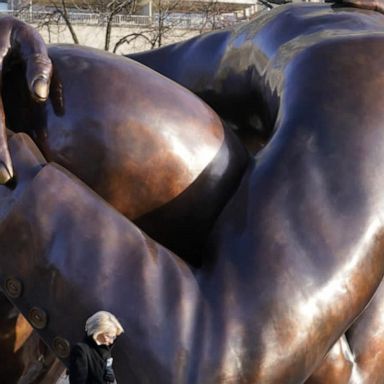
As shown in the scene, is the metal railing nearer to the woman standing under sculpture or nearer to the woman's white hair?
the woman standing under sculpture

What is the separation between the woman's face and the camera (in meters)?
1.86

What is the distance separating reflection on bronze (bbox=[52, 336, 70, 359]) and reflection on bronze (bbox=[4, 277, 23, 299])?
0.15 m

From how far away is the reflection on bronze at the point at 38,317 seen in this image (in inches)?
79.4

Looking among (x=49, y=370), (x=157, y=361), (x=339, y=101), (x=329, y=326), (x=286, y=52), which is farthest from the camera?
(x=49, y=370)

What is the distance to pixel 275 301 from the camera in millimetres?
1938

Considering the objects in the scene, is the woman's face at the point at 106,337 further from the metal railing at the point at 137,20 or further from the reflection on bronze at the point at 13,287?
the metal railing at the point at 137,20

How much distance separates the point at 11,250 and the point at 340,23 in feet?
4.09

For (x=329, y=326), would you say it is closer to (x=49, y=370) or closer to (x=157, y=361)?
(x=157, y=361)

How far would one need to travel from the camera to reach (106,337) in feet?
6.12

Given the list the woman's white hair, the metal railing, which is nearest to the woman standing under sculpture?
the woman's white hair

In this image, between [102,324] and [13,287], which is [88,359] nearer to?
[102,324]

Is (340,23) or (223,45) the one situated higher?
(340,23)

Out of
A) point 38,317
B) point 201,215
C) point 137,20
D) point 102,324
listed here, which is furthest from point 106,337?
point 137,20

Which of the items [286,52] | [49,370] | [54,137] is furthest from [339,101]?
[49,370]
